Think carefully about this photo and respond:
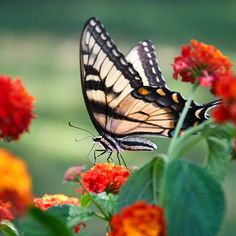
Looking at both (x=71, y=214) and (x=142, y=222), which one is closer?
(x=142, y=222)

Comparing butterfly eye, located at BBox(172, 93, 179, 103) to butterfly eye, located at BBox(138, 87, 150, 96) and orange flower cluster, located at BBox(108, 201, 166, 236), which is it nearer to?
butterfly eye, located at BBox(138, 87, 150, 96)

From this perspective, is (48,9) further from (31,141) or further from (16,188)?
(16,188)

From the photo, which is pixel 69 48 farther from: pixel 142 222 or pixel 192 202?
pixel 142 222

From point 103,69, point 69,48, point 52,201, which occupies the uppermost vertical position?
point 69,48

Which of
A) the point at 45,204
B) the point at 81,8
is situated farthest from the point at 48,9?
the point at 45,204


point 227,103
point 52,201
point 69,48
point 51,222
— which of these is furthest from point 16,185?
point 69,48

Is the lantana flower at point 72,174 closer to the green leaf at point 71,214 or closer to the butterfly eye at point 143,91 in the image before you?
the green leaf at point 71,214
